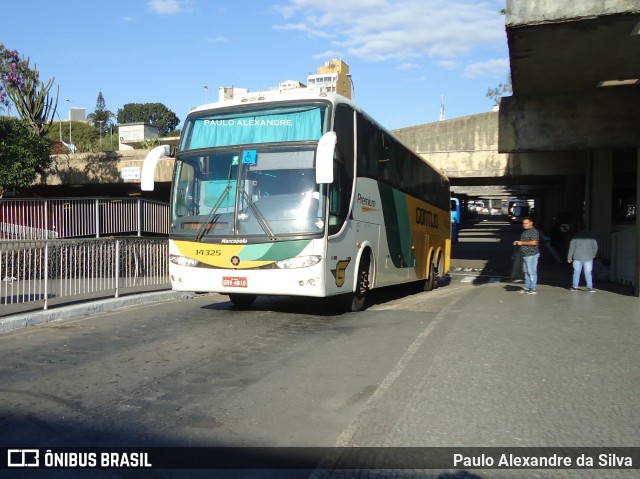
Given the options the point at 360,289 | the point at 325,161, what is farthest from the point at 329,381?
the point at 360,289

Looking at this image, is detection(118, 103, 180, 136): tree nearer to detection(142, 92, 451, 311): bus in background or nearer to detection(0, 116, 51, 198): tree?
detection(0, 116, 51, 198): tree

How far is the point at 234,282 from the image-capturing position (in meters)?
9.23

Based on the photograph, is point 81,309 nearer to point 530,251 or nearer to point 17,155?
point 530,251

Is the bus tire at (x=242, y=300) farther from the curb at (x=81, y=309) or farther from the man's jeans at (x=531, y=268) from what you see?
the man's jeans at (x=531, y=268)

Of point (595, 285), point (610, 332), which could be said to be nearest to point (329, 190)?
point (610, 332)

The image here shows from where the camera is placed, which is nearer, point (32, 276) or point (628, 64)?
point (32, 276)

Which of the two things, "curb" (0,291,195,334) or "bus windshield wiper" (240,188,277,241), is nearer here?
"curb" (0,291,195,334)

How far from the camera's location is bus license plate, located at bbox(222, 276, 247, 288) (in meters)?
9.18

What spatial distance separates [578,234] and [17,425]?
44.8ft

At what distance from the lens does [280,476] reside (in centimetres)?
383

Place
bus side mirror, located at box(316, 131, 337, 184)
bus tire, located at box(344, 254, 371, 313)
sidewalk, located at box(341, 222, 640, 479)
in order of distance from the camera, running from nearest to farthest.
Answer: sidewalk, located at box(341, 222, 640, 479), bus side mirror, located at box(316, 131, 337, 184), bus tire, located at box(344, 254, 371, 313)

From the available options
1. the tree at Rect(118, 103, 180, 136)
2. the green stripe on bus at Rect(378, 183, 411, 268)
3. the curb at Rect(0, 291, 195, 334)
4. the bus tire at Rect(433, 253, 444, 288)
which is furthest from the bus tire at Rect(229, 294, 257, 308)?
the tree at Rect(118, 103, 180, 136)

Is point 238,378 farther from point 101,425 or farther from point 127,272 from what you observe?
point 127,272

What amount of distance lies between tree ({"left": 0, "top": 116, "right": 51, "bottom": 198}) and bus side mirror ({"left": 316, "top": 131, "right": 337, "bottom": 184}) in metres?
17.7
